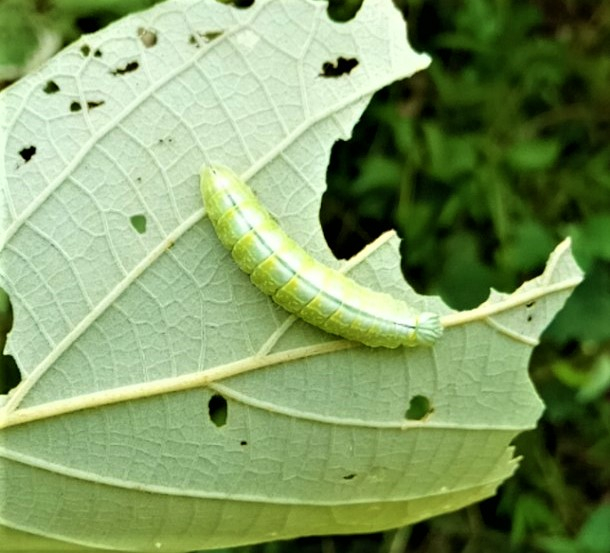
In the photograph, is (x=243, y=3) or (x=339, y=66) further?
(x=243, y=3)

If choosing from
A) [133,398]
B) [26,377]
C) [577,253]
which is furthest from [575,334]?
[26,377]

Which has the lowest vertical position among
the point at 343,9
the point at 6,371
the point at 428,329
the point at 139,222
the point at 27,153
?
the point at 428,329

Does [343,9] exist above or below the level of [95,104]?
below

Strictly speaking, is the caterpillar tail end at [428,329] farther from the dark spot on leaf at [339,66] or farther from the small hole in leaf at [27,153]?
the small hole in leaf at [27,153]

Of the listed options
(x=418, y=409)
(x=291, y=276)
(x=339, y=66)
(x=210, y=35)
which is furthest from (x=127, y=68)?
(x=418, y=409)

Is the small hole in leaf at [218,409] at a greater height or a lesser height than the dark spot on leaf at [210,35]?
lesser

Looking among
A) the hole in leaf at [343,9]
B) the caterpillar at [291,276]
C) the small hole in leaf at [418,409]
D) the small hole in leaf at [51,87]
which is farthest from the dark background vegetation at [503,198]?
the small hole in leaf at [51,87]

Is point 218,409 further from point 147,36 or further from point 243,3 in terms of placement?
point 243,3

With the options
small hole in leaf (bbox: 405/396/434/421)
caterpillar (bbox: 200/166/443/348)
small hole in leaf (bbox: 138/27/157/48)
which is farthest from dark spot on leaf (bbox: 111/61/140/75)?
small hole in leaf (bbox: 405/396/434/421)
